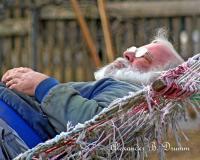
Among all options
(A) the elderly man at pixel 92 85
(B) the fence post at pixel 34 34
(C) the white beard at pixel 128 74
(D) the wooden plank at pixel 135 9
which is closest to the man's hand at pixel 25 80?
(A) the elderly man at pixel 92 85

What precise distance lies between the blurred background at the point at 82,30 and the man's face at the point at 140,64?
3.86 m

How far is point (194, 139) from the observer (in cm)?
690

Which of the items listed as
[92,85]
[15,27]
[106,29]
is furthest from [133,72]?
[15,27]

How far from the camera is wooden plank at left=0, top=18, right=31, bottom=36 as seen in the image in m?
8.27

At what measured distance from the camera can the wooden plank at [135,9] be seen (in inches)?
306

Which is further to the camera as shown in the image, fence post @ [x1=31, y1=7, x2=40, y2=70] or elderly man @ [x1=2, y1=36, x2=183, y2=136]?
fence post @ [x1=31, y1=7, x2=40, y2=70]

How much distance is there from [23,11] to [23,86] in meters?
4.97

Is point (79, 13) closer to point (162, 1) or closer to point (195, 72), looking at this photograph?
point (162, 1)

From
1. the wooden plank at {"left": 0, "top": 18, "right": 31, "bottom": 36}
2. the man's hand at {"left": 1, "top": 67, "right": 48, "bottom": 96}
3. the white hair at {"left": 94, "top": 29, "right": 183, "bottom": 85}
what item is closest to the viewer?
the man's hand at {"left": 1, "top": 67, "right": 48, "bottom": 96}

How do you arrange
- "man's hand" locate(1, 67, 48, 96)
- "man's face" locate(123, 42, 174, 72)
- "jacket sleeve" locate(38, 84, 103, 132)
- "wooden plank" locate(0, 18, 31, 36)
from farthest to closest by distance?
1. "wooden plank" locate(0, 18, 31, 36)
2. "man's face" locate(123, 42, 174, 72)
3. "man's hand" locate(1, 67, 48, 96)
4. "jacket sleeve" locate(38, 84, 103, 132)

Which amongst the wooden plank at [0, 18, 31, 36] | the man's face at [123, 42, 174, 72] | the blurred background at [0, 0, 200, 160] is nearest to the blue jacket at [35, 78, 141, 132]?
the man's face at [123, 42, 174, 72]

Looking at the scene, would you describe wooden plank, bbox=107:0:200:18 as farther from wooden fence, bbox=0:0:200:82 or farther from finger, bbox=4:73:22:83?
finger, bbox=4:73:22:83

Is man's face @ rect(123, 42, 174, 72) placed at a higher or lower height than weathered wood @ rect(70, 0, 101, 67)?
higher

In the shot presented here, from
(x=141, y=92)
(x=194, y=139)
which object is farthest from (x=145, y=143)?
(x=194, y=139)
